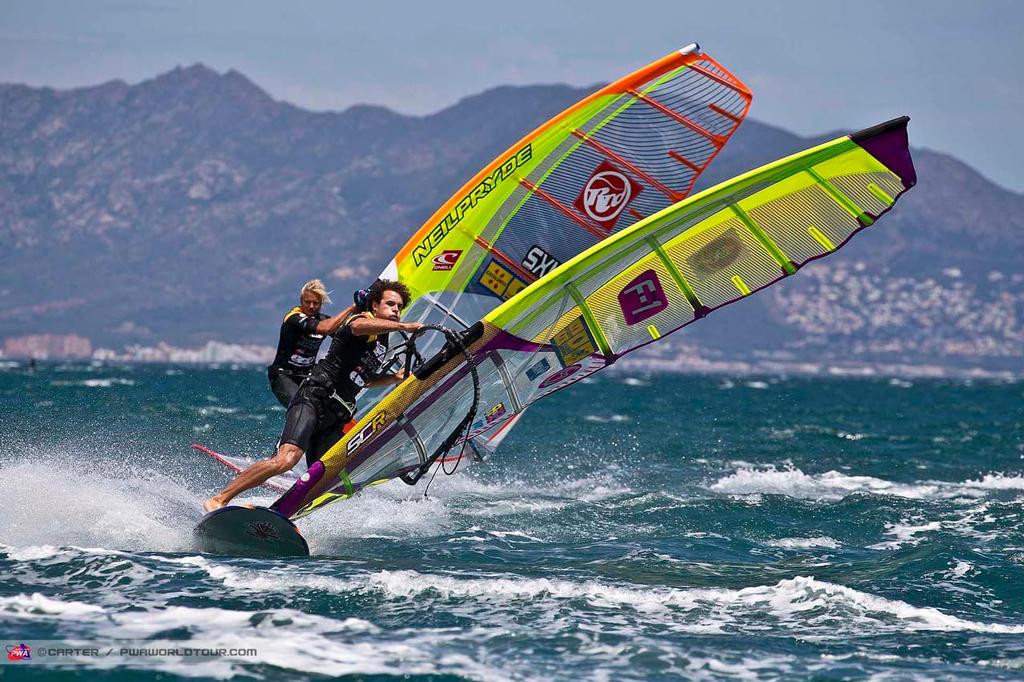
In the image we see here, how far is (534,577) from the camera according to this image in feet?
27.3

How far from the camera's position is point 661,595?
7.93m

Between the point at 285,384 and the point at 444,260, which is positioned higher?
the point at 444,260

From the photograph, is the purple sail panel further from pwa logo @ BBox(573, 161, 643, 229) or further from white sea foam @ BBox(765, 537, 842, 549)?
pwa logo @ BBox(573, 161, 643, 229)

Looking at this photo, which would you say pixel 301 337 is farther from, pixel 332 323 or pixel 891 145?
pixel 891 145

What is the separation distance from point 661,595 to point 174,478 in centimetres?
620

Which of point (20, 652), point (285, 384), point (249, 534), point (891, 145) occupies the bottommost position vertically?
point (20, 652)

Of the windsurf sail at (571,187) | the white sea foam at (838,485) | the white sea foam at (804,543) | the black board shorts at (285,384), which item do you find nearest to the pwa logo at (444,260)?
the windsurf sail at (571,187)

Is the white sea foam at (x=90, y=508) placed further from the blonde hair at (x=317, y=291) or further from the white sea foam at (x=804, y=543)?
the white sea foam at (x=804, y=543)

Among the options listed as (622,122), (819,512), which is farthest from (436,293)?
(819,512)

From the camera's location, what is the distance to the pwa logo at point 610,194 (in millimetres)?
11969

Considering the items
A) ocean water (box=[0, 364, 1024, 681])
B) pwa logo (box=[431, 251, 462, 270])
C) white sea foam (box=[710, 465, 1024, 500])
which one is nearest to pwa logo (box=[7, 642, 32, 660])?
ocean water (box=[0, 364, 1024, 681])

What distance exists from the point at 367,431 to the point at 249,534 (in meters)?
1.08

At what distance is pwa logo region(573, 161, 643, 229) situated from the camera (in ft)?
39.3

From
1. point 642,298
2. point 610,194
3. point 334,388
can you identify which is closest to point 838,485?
point 610,194
